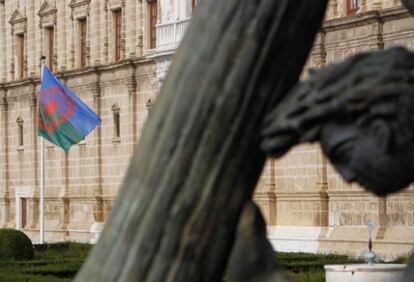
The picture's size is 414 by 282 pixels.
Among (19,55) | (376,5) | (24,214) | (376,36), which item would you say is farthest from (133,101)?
(376,36)

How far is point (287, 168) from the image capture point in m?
22.7

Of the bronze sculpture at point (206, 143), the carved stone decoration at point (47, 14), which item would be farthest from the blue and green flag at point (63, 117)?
the bronze sculpture at point (206, 143)

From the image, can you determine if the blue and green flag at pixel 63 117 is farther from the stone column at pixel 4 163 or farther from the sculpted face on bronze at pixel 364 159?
the sculpted face on bronze at pixel 364 159

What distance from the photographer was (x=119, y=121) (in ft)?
93.6

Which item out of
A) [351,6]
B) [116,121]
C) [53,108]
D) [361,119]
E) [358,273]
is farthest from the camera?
[116,121]

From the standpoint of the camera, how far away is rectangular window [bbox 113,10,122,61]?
96.1ft

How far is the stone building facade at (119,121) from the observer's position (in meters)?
20.6

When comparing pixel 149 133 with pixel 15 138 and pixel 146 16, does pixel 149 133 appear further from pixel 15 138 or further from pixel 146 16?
pixel 15 138

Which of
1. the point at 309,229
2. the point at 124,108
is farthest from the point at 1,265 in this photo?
the point at 124,108

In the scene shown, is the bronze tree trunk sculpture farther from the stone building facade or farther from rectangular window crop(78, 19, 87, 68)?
rectangular window crop(78, 19, 87, 68)

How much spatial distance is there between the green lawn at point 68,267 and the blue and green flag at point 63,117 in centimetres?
334

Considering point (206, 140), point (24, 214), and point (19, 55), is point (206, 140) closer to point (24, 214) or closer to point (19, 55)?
point (24, 214)

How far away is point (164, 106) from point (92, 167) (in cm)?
2802

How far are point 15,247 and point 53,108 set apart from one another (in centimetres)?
486
